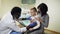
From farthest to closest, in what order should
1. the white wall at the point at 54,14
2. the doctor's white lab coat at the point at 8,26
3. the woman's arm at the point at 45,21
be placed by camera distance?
the white wall at the point at 54,14 < the woman's arm at the point at 45,21 < the doctor's white lab coat at the point at 8,26

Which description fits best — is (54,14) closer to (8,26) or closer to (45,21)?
(45,21)

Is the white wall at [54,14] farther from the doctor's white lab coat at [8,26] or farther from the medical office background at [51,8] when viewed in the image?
the doctor's white lab coat at [8,26]

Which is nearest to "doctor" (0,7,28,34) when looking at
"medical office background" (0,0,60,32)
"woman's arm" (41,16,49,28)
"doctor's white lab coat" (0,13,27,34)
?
"doctor's white lab coat" (0,13,27,34)

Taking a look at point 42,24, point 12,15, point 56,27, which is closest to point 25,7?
point 56,27

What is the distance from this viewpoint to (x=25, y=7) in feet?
15.0

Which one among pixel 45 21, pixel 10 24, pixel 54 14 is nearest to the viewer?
pixel 10 24

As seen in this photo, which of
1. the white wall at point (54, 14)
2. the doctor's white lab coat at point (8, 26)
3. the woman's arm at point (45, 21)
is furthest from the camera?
the white wall at point (54, 14)

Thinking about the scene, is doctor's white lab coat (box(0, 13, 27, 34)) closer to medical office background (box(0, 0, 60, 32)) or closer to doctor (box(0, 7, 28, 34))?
doctor (box(0, 7, 28, 34))

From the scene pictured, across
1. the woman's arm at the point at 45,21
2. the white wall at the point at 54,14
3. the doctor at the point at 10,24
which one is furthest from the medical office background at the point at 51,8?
the doctor at the point at 10,24

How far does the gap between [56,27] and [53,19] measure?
1.00 ft

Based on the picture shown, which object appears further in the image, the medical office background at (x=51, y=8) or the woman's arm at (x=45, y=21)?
the medical office background at (x=51, y=8)

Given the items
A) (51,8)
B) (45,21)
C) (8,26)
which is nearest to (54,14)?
(51,8)

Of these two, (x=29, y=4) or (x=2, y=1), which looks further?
(x=29, y=4)

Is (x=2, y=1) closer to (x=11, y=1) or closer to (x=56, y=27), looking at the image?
(x=11, y=1)
